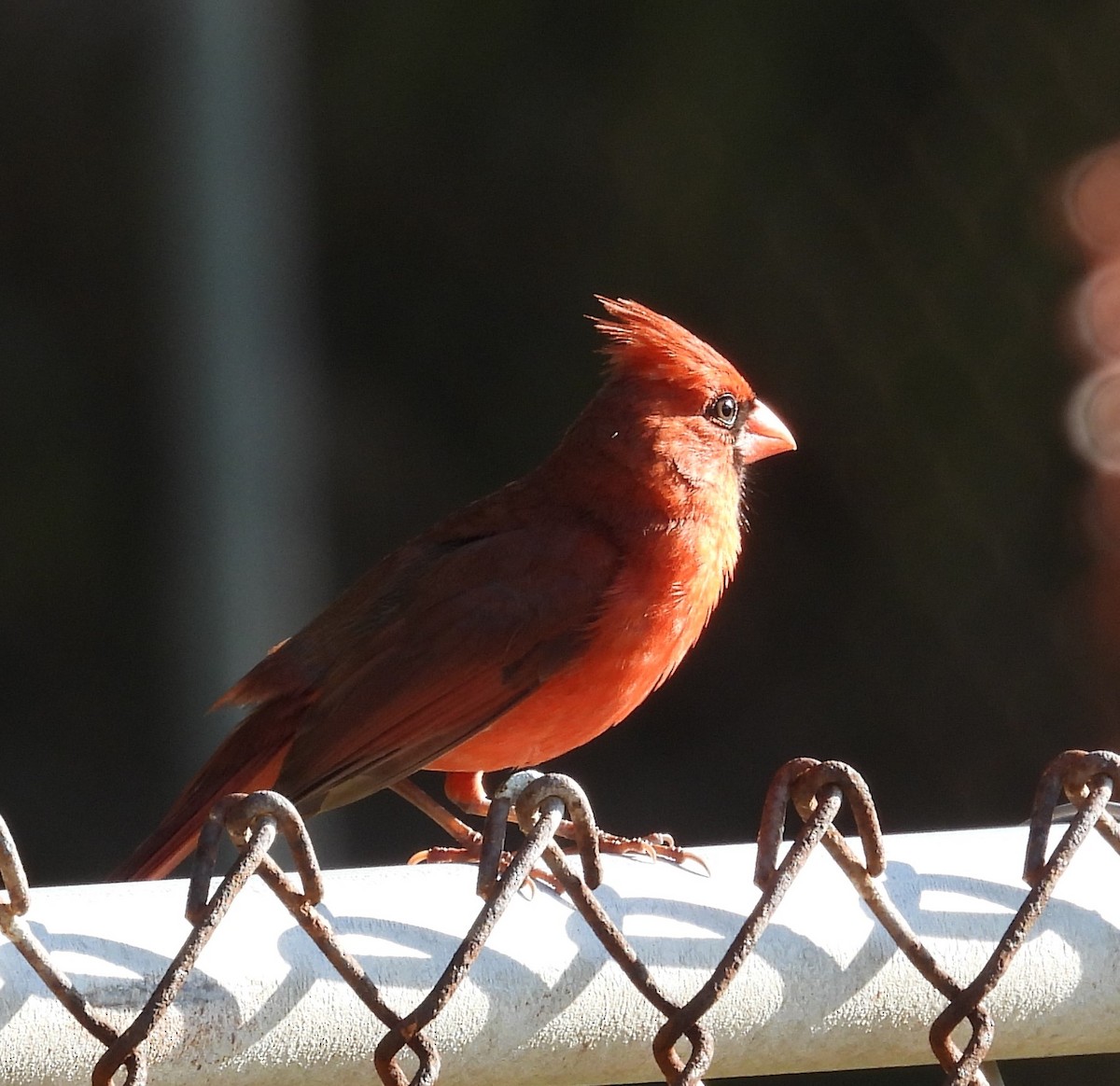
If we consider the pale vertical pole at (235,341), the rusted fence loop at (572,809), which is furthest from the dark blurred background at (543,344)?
the rusted fence loop at (572,809)

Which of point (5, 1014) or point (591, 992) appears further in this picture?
point (591, 992)

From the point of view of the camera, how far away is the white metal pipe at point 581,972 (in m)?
0.93

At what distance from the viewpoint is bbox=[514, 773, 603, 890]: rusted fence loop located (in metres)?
1.00

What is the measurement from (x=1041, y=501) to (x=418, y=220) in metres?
1.75

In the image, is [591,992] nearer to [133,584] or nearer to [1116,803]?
[1116,803]

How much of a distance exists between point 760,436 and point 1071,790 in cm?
186

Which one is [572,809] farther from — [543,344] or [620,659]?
[543,344]

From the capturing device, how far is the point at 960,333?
389 cm

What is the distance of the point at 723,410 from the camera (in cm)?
291

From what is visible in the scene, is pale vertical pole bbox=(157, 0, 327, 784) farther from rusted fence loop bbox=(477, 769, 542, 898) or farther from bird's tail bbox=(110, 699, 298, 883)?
rusted fence loop bbox=(477, 769, 542, 898)

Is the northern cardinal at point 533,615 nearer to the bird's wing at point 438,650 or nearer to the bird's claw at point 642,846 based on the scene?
the bird's wing at point 438,650

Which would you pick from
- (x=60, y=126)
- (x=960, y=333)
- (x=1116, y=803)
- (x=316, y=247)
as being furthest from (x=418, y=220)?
(x=1116, y=803)

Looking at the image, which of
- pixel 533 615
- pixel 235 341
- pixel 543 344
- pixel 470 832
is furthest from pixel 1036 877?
pixel 543 344

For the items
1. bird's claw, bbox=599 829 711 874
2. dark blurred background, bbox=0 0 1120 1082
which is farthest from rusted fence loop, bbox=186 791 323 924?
dark blurred background, bbox=0 0 1120 1082
